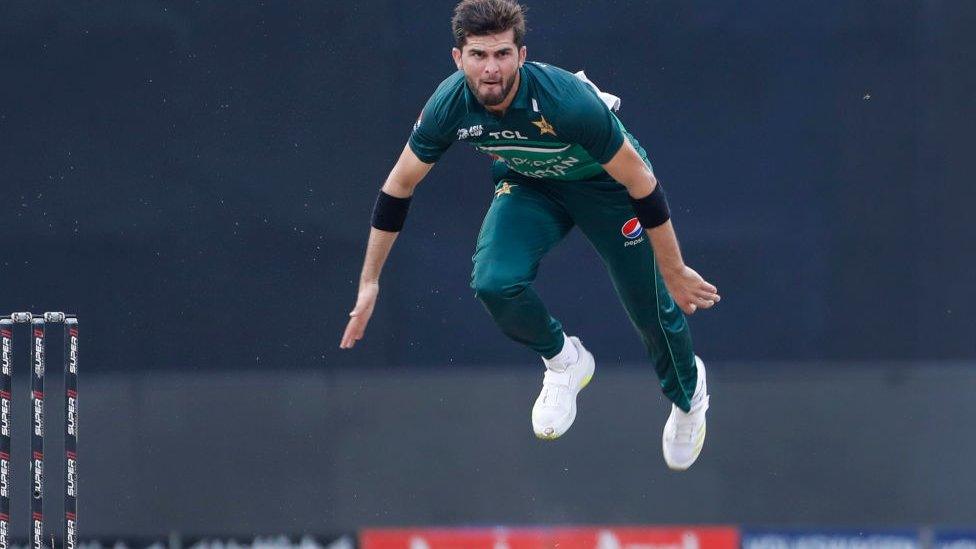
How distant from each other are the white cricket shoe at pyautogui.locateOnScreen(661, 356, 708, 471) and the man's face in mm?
1544

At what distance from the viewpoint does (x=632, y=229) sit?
5113 millimetres

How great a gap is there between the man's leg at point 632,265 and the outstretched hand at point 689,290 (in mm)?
409

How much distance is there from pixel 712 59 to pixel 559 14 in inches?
30.9

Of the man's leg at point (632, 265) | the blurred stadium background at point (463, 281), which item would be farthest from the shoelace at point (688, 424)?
the blurred stadium background at point (463, 281)

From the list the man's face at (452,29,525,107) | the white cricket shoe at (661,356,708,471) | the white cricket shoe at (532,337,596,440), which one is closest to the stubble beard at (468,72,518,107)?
the man's face at (452,29,525,107)

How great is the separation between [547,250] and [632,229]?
300 millimetres

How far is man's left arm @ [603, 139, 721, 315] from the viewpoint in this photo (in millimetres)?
4664

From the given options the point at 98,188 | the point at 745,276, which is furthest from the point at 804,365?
the point at 98,188

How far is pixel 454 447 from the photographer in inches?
294

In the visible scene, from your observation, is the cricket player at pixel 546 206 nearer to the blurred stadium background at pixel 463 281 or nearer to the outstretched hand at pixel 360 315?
the outstretched hand at pixel 360 315

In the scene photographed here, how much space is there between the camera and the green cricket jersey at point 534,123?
4574 mm

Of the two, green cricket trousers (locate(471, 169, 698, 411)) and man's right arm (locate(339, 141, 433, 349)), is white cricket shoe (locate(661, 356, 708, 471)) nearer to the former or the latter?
green cricket trousers (locate(471, 169, 698, 411))

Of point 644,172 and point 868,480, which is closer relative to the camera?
point 644,172

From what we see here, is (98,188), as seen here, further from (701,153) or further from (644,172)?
(644,172)
